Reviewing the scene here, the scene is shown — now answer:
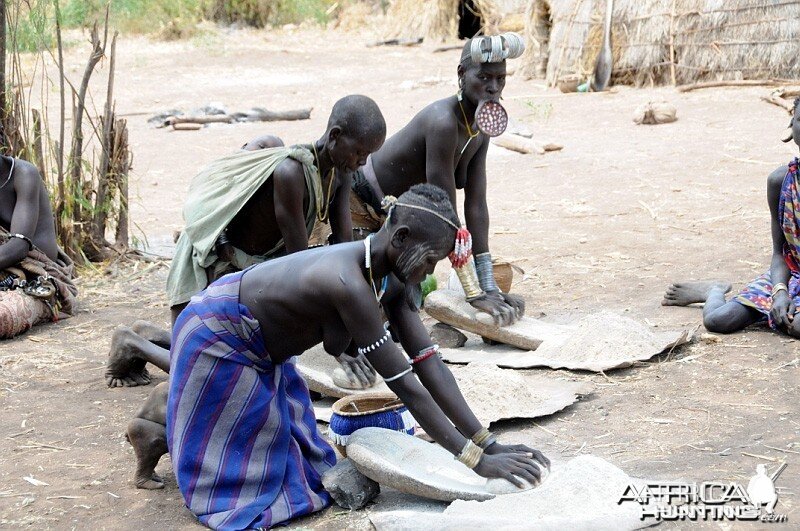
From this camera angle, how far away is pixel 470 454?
108 inches

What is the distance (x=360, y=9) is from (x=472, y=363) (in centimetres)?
1950

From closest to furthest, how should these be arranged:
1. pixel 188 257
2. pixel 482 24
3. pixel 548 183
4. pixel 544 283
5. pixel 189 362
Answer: pixel 189 362 → pixel 188 257 → pixel 544 283 → pixel 548 183 → pixel 482 24

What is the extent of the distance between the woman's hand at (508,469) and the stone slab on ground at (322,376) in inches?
39.7

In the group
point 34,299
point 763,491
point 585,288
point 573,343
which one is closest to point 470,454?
point 763,491

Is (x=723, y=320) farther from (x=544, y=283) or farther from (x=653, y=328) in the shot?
(x=544, y=283)

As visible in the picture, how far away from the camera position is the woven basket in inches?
121

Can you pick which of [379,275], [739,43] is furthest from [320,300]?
[739,43]

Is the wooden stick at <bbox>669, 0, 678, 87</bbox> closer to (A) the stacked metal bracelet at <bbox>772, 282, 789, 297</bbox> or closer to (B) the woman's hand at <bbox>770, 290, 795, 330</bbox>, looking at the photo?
(A) the stacked metal bracelet at <bbox>772, 282, 789, 297</bbox>

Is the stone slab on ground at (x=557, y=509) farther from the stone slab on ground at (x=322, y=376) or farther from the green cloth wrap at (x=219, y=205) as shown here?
the green cloth wrap at (x=219, y=205)

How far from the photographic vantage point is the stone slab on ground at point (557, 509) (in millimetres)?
2543

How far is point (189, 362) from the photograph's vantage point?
2.94 m

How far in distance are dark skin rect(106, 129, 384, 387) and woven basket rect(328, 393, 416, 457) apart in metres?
0.60

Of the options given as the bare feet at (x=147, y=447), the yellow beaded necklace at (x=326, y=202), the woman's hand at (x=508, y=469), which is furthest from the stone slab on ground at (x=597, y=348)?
the bare feet at (x=147, y=447)

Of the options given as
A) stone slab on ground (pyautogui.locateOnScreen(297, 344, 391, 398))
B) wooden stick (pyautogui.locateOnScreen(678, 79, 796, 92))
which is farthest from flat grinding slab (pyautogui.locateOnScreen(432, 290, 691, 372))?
wooden stick (pyautogui.locateOnScreen(678, 79, 796, 92))
